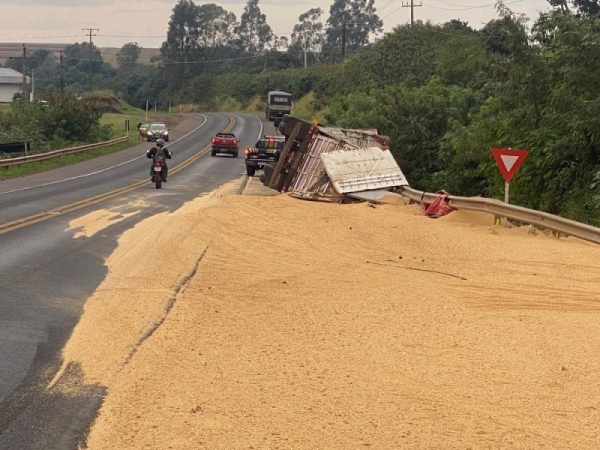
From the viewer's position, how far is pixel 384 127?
3325cm

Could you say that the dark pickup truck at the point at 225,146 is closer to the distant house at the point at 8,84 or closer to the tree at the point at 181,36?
the distant house at the point at 8,84

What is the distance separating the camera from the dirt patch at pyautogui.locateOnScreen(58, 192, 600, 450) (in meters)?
5.63

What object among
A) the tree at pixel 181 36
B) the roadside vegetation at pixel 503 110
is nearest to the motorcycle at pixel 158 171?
the roadside vegetation at pixel 503 110

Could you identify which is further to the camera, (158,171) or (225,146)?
(225,146)

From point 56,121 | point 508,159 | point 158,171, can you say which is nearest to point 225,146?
point 56,121

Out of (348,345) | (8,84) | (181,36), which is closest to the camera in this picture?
(348,345)

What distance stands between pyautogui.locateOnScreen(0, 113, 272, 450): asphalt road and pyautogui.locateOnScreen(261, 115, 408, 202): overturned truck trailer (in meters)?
3.04

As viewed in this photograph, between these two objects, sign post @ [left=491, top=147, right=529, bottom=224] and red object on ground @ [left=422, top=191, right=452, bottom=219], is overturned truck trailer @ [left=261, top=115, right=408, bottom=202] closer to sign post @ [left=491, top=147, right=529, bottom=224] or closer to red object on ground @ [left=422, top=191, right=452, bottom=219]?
red object on ground @ [left=422, top=191, right=452, bottom=219]

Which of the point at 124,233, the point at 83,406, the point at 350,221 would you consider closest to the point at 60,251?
the point at 124,233

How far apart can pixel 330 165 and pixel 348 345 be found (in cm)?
1535

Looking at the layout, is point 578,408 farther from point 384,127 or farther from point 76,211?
point 384,127

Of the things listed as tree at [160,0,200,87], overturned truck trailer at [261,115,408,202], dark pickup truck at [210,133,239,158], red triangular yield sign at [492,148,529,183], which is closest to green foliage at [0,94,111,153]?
dark pickup truck at [210,133,239,158]

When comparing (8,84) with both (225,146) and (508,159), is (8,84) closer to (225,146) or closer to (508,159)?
(225,146)

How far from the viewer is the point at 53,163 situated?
146 feet
